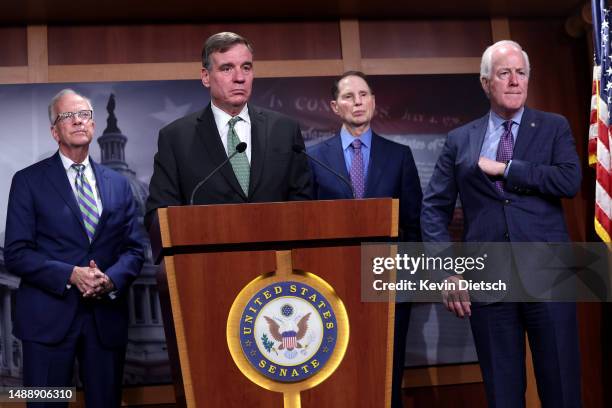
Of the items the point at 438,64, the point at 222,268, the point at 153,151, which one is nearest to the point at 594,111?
the point at 438,64

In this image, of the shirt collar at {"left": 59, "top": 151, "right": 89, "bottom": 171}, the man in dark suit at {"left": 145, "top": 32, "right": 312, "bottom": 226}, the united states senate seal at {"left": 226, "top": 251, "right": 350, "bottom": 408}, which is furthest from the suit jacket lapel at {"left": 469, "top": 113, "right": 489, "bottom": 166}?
the shirt collar at {"left": 59, "top": 151, "right": 89, "bottom": 171}

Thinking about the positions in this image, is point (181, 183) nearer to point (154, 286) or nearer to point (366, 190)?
point (366, 190)

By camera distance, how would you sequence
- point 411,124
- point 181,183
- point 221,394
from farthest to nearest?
point 411,124 < point 181,183 < point 221,394

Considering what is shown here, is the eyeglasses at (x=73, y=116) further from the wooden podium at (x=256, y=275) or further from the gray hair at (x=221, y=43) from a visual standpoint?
the wooden podium at (x=256, y=275)

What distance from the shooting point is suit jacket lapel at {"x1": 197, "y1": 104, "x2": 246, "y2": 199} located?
114 inches

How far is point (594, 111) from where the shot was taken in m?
4.30

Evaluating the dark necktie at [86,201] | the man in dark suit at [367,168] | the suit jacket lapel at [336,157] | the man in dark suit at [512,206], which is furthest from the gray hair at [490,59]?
the dark necktie at [86,201]

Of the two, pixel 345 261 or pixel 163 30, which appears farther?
pixel 163 30

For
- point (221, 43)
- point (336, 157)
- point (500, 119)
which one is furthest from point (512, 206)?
point (221, 43)

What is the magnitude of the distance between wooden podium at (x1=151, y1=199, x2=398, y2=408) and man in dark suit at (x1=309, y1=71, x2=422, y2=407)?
1385mm

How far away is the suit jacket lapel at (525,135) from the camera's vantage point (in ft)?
10.7

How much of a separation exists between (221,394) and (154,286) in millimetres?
2188

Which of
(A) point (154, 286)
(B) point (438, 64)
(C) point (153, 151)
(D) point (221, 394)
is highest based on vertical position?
(B) point (438, 64)

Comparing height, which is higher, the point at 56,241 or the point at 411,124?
the point at 411,124
